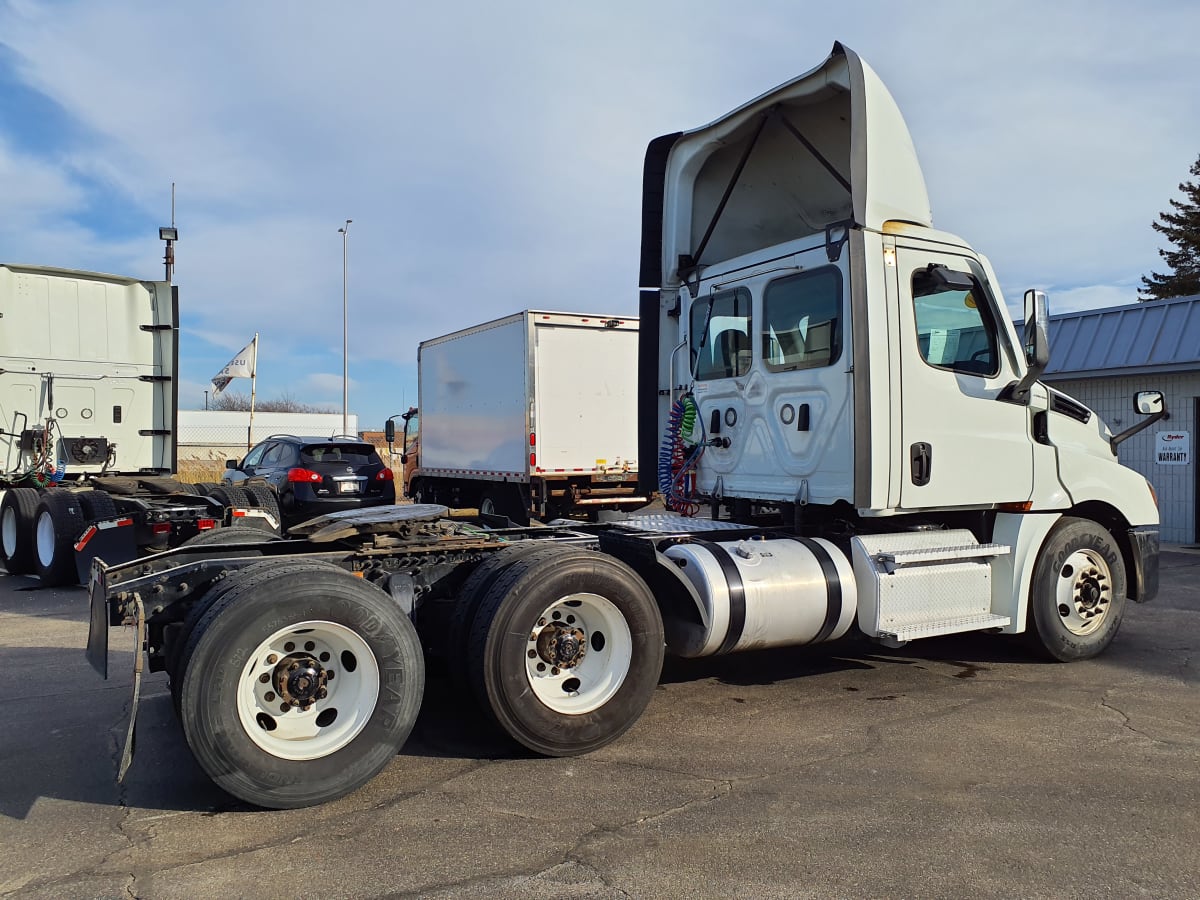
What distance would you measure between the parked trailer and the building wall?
12412 millimetres

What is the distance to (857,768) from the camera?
4590 mm

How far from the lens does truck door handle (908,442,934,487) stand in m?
6.01

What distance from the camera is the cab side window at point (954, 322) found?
6.12 metres

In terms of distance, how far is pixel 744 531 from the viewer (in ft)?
20.8

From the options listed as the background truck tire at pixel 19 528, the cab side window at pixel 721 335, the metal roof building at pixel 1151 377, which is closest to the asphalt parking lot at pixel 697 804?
the cab side window at pixel 721 335

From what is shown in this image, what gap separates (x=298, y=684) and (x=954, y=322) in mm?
4767

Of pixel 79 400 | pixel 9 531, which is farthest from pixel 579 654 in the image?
pixel 79 400

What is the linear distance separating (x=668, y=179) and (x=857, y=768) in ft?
16.1

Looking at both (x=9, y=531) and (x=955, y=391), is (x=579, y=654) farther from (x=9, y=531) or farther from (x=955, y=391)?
(x=9, y=531)

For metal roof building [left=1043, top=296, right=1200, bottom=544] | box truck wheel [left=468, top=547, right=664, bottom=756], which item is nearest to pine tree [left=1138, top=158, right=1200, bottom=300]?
metal roof building [left=1043, top=296, right=1200, bottom=544]

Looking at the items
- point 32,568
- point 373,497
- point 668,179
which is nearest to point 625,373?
point 373,497

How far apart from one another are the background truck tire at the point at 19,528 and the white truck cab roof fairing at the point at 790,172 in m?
8.22

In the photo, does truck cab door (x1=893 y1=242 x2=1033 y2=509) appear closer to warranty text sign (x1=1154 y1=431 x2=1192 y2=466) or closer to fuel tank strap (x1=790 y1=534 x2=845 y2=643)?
fuel tank strap (x1=790 y1=534 x2=845 y2=643)

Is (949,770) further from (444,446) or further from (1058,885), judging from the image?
(444,446)
